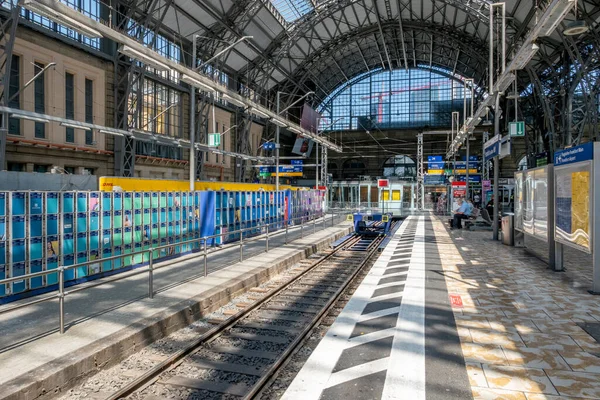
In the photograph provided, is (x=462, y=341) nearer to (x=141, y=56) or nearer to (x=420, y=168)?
(x=141, y=56)

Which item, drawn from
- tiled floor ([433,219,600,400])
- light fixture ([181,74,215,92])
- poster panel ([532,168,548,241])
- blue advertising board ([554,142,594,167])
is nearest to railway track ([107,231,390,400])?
tiled floor ([433,219,600,400])

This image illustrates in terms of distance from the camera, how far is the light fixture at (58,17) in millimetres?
7727

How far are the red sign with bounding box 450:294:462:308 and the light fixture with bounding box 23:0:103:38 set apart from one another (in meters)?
9.31

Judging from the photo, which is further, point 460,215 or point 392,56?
point 392,56

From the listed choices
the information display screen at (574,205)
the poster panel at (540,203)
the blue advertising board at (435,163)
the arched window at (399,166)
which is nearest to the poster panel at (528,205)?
the poster panel at (540,203)

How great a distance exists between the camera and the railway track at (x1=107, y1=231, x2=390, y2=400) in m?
5.12

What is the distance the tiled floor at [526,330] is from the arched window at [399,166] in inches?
1891

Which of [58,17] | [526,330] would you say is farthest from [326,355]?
[58,17]

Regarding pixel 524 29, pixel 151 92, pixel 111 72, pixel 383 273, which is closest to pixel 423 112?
pixel 524 29

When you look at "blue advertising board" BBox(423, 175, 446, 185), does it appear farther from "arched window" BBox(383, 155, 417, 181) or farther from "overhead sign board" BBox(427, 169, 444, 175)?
"arched window" BBox(383, 155, 417, 181)

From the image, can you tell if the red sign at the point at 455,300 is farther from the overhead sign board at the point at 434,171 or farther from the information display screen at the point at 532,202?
the overhead sign board at the point at 434,171

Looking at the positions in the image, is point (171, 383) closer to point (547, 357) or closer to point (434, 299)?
point (547, 357)

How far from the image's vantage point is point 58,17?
8273 mm

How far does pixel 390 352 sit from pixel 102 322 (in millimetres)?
4497
